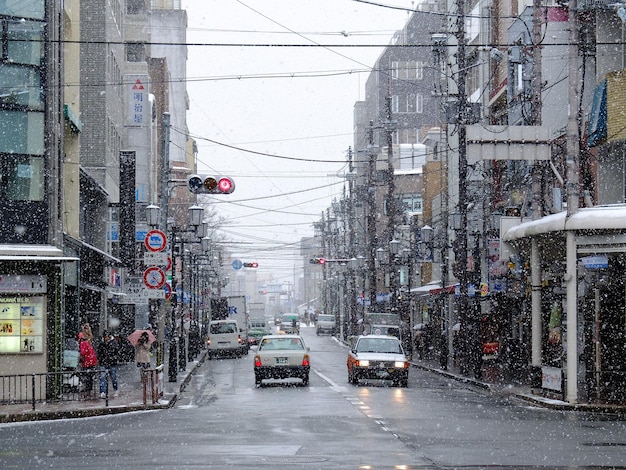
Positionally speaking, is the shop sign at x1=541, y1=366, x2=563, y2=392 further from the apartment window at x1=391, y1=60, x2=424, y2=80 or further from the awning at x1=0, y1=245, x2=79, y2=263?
the apartment window at x1=391, y1=60, x2=424, y2=80

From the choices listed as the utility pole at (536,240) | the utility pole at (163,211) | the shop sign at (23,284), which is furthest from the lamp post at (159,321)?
the utility pole at (536,240)

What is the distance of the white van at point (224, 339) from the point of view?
210 ft

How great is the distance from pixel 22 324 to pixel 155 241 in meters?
5.05

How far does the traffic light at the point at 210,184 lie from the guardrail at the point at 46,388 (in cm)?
597

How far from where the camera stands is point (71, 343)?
114ft

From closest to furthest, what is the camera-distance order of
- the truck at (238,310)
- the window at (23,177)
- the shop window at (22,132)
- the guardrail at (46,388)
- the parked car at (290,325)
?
the guardrail at (46,388)
the shop window at (22,132)
the window at (23,177)
the truck at (238,310)
the parked car at (290,325)

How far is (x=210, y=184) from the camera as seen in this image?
31.3m

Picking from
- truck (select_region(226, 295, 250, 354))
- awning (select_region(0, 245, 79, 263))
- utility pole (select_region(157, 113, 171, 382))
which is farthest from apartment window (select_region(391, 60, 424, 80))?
awning (select_region(0, 245, 79, 263))

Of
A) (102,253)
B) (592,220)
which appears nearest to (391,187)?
(102,253)

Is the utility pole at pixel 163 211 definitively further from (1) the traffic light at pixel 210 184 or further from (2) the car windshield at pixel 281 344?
(1) the traffic light at pixel 210 184

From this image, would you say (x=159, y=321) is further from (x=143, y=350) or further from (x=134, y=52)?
(x=134, y=52)

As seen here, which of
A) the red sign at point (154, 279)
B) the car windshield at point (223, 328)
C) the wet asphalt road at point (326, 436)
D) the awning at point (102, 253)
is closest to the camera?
the wet asphalt road at point (326, 436)

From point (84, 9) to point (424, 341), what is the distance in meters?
24.3

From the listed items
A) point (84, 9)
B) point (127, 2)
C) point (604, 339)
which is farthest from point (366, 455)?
point (127, 2)
